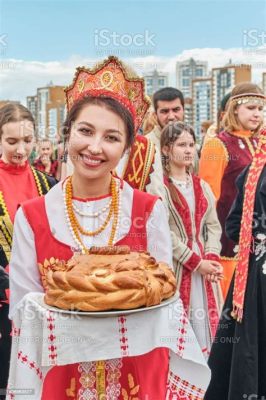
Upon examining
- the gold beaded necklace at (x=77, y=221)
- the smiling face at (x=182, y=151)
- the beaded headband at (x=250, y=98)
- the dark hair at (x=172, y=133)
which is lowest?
the gold beaded necklace at (x=77, y=221)

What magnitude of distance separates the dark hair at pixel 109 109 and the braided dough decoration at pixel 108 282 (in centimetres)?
49

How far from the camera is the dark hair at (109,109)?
6.77 ft

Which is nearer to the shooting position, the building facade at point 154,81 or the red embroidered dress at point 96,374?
the red embroidered dress at point 96,374

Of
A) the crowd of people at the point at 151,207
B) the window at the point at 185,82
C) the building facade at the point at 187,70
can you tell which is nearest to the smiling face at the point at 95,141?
the crowd of people at the point at 151,207

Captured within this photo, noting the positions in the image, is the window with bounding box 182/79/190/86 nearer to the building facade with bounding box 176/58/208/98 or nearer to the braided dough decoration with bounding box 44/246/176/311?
the building facade with bounding box 176/58/208/98

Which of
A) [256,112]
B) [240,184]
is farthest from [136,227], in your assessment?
[256,112]

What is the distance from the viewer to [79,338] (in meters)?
1.64

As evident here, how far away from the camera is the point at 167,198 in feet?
12.5

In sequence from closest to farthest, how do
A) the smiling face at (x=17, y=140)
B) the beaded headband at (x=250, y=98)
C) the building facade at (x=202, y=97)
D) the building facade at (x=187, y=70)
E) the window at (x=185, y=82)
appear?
1. the smiling face at (x=17, y=140)
2. the beaded headband at (x=250, y=98)
3. the building facade at (x=187, y=70)
4. the window at (x=185, y=82)
5. the building facade at (x=202, y=97)

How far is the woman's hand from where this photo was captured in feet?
12.4

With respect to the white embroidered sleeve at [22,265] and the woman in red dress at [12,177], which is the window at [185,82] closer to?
the woman in red dress at [12,177]

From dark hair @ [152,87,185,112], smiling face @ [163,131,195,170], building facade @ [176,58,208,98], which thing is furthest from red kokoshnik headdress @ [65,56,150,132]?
building facade @ [176,58,208,98]

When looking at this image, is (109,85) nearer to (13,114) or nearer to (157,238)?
(157,238)

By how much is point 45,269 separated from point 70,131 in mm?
506
